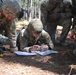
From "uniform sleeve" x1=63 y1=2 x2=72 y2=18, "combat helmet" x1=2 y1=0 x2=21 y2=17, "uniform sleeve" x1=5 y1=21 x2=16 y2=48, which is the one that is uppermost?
"combat helmet" x1=2 y1=0 x2=21 y2=17

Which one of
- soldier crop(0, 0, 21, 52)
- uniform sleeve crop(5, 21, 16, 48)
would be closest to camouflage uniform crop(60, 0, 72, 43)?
uniform sleeve crop(5, 21, 16, 48)

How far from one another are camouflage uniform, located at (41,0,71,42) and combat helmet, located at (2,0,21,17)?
316cm

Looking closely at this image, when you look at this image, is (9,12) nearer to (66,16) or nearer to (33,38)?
(33,38)

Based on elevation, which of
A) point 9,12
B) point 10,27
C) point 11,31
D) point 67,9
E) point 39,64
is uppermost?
point 9,12

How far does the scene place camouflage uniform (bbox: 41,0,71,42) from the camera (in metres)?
9.29

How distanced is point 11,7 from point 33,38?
72.4 inches

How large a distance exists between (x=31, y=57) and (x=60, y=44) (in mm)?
2083

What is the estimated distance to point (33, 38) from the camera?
7875 mm

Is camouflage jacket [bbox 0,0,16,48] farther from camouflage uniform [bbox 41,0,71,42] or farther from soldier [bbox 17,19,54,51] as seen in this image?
camouflage uniform [bbox 41,0,71,42]

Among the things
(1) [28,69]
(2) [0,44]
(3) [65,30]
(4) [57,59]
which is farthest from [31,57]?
(3) [65,30]

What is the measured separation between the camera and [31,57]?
712 centimetres

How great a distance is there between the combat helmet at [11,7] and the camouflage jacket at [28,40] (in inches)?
61.2

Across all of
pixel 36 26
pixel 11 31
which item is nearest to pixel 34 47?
pixel 36 26

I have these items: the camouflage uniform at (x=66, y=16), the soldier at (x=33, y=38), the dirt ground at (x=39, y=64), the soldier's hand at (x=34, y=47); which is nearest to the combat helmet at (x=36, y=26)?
the soldier at (x=33, y=38)
